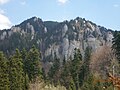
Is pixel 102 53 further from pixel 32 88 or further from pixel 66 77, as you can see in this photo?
Result: pixel 32 88

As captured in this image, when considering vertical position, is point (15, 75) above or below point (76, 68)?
below

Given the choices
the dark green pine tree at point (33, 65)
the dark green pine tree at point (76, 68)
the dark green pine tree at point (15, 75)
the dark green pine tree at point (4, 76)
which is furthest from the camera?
the dark green pine tree at point (76, 68)

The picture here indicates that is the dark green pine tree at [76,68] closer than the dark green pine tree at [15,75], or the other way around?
the dark green pine tree at [15,75]

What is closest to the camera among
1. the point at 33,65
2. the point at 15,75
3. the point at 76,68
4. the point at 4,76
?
the point at 4,76

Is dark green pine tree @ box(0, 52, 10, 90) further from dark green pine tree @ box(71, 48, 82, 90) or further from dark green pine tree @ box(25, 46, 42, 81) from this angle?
dark green pine tree @ box(71, 48, 82, 90)

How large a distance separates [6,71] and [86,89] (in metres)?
14.0

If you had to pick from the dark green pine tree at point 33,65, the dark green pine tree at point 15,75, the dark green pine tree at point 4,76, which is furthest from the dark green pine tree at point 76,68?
the dark green pine tree at point 4,76

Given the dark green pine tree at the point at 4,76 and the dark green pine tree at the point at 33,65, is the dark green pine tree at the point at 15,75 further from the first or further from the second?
the dark green pine tree at the point at 33,65

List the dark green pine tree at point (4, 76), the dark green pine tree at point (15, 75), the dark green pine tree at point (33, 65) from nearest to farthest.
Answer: the dark green pine tree at point (4, 76)
the dark green pine tree at point (15, 75)
the dark green pine tree at point (33, 65)

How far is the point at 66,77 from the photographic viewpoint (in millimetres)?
82875

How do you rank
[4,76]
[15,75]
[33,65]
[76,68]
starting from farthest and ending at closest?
[76,68] < [33,65] < [15,75] < [4,76]

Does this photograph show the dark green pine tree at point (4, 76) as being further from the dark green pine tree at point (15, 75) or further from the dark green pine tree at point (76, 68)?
the dark green pine tree at point (76, 68)

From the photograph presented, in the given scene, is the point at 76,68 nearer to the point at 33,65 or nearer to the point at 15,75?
the point at 33,65

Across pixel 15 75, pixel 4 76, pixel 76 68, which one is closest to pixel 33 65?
pixel 15 75
